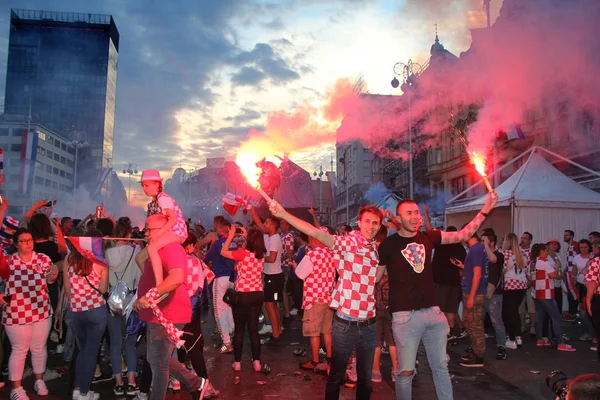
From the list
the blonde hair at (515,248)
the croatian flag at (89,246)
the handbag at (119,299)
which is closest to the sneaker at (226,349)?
the handbag at (119,299)

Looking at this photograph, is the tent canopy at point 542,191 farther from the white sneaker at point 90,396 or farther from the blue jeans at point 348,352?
the white sneaker at point 90,396

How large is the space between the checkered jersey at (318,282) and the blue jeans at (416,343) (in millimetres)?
2309

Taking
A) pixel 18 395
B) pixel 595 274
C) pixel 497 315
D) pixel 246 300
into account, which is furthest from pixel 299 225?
pixel 497 315

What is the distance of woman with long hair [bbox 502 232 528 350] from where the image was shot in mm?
8211

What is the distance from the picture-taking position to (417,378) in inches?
243

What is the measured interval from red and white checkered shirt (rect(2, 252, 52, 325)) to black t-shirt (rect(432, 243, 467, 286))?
17.6 ft

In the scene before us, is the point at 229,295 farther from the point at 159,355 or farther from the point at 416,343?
the point at 416,343

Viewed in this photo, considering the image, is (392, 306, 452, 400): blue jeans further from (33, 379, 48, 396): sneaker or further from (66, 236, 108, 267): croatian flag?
(33, 379, 48, 396): sneaker

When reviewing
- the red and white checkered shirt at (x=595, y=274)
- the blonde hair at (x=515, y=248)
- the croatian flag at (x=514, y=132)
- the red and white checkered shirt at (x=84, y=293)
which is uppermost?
the croatian flag at (x=514, y=132)

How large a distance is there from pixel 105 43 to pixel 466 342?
9869 centimetres

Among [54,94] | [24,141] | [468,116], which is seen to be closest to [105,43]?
[54,94]

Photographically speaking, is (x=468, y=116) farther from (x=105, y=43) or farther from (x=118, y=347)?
(x=105, y=43)

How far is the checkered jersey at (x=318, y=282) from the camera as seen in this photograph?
626cm

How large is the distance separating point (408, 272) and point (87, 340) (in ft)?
11.6
